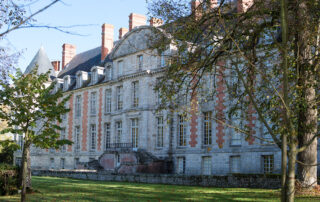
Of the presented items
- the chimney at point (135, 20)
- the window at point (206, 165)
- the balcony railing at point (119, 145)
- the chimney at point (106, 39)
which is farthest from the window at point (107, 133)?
the window at point (206, 165)

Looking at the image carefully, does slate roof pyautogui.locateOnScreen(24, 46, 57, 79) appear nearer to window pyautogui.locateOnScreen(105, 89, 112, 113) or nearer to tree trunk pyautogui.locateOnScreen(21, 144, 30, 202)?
window pyautogui.locateOnScreen(105, 89, 112, 113)

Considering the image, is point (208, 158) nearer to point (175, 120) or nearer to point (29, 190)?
point (175, 120)

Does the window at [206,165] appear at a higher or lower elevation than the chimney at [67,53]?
lower

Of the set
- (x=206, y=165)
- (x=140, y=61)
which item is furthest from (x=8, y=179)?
(x=140, y=61)

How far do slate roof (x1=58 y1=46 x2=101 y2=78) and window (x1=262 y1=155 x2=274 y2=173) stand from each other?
20.6m

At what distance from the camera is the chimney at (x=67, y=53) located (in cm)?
4475

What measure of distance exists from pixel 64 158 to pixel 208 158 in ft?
57.4

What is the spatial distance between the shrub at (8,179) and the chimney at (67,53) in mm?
32224

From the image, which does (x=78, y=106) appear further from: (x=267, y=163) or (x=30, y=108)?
(x=30, y=108)

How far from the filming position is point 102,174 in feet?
76.1

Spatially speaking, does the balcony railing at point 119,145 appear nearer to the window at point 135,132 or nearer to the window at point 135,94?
the window at point 135,132

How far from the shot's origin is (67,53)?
45062 millimetres

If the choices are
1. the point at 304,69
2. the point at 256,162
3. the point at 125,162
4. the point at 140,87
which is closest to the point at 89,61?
the point at 140,87

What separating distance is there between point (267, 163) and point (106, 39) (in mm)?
21011
